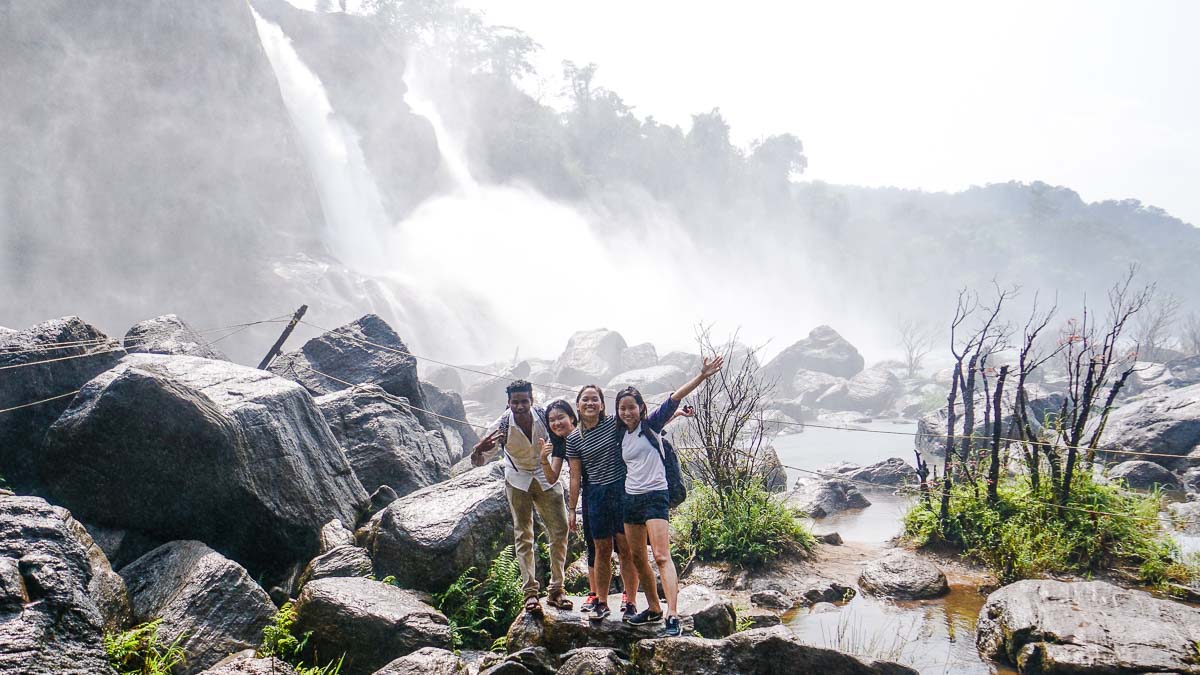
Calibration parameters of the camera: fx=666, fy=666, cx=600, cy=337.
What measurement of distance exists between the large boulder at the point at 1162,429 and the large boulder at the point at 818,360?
58.0 ft

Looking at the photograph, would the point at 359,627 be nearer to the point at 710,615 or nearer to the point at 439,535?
the point at 439,535

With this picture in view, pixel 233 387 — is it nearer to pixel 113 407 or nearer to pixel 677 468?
pixel 113 407

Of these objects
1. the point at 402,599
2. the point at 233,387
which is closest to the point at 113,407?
the point at 233,387

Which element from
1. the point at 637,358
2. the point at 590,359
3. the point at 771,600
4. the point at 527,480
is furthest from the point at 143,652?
the point at 637,358

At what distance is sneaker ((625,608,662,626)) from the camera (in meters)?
4.37

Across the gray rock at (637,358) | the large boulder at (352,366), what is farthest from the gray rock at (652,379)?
the large boulder at (352,366)

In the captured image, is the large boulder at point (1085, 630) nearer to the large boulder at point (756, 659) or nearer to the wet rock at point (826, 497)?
the large boulder at point (756, 659)

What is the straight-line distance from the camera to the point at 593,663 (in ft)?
13.1

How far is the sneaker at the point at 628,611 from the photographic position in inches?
173

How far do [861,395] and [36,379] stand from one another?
29.1m

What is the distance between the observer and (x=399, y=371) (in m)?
11.2

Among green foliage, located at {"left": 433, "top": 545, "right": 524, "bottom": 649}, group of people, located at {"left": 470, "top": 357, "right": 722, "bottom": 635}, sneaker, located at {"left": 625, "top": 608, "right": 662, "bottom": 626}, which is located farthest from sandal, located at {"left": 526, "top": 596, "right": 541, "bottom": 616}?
green foliage, located at {"left": 433, "top": 545, "right": 524, "bottom": 649}

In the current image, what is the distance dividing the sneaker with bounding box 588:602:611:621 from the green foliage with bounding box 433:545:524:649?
1.70 metres

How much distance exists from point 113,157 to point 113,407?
2441 cm
